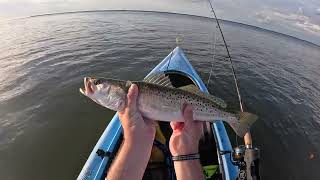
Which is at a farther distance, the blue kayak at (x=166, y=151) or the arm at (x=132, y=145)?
the blue kayak at (x=166, y=151)

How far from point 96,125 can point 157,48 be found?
12.8 m

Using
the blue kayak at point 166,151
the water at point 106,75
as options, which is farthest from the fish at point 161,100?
the water at point 106,75

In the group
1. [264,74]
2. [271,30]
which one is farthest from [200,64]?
[271,30]

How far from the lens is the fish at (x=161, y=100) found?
11.7 ft

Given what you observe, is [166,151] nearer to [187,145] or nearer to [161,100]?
[187,145]

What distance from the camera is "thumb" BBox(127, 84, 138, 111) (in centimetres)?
353

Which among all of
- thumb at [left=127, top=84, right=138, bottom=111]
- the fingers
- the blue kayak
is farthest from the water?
thumb at [left=127, top=84, right=138, bottom=111]

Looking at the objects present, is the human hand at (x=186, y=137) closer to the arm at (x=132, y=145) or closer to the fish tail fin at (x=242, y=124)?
the arm at (x=132, y=145)

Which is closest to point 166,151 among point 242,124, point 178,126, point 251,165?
point 251,165

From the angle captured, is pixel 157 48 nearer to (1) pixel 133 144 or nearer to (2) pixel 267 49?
(2) pixel 267 49

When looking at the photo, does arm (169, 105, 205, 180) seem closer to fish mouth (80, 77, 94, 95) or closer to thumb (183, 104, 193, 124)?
thumb (183, 104, 193, 124)

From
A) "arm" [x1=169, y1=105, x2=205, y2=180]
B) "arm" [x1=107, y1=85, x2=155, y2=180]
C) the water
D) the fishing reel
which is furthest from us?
the water

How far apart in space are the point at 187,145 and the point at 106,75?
13.9 m

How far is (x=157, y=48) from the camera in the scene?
23.1 m
